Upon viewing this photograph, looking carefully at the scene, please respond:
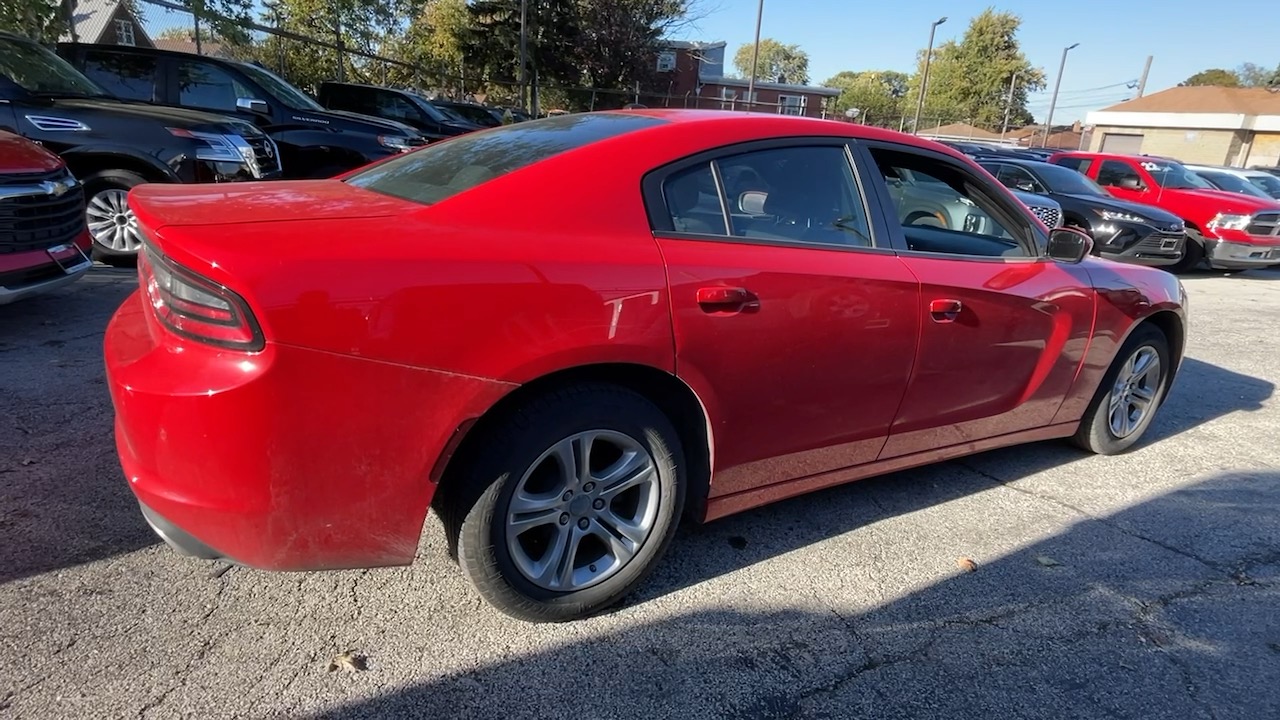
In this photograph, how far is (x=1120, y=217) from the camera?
10594 mm

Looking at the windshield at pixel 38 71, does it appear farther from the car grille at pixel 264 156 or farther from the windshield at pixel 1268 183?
the windshield at pixel 1268 183

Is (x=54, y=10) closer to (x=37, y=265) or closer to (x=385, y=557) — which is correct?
(x=37, y=265)

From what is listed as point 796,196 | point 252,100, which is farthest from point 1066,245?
point 252,100

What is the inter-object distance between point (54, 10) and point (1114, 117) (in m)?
53.9

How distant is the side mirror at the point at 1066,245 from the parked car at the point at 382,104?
11.5m

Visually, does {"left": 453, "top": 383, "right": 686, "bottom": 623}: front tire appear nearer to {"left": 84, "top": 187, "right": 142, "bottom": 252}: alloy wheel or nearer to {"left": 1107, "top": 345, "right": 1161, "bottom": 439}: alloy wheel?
{"left": 1107, "top": 345, "right": 1161, "bottom": 439}: alloy wheel

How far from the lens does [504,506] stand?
7.24ft

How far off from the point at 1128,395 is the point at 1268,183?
52.9 feet

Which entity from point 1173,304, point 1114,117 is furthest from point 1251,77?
point 1173,304

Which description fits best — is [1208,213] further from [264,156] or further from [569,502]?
[569,502]

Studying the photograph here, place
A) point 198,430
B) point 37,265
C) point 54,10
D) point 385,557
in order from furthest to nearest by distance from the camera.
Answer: point 54,10 < point 37,265 < point 385,557 < point 198,430

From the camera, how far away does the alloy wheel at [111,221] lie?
20.3 ft

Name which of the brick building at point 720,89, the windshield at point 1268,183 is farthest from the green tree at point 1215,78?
the windshield at point 1268,183

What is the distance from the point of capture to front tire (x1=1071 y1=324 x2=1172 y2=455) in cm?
403
